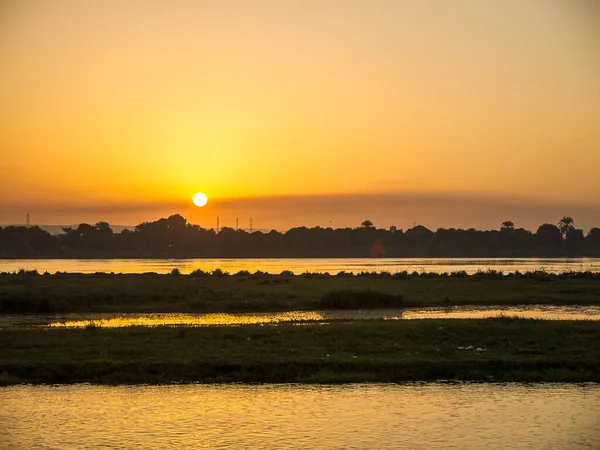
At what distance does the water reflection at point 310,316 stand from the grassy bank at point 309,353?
707 cm

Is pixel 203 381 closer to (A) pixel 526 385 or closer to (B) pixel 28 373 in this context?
(B) pixel 28 373

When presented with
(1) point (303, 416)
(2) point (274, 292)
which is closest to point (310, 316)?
(2) point (274, 292)

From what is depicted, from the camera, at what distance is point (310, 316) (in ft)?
144

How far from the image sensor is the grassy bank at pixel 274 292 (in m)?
→ 49.8

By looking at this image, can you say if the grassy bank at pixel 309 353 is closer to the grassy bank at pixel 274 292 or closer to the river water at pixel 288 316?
the river water at pixel 288 316

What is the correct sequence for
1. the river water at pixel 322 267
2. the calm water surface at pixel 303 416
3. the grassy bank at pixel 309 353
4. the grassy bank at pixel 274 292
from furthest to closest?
1. the river water at pixel 322 267
2. the grassy bank at pixel 274 292
3. the grassy bank at pixel 309 353
4. the calm water surface at pixel 303 416

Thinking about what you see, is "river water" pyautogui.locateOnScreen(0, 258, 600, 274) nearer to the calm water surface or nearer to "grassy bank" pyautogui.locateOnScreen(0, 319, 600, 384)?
"grassy bank" pyautogui.locateOnScreen(0, 319, 600, 384)

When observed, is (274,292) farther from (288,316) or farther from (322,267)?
(322,267)

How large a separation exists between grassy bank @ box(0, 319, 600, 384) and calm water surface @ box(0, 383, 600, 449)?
123cm

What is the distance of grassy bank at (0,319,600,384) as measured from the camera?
2436 centimetres

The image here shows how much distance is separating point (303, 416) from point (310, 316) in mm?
24651

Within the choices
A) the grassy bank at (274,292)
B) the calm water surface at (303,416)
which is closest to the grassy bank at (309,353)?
the calm water surface at (303,416)

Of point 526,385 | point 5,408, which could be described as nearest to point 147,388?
point 5,408

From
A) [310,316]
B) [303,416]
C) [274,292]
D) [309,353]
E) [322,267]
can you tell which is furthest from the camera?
[322,267]
